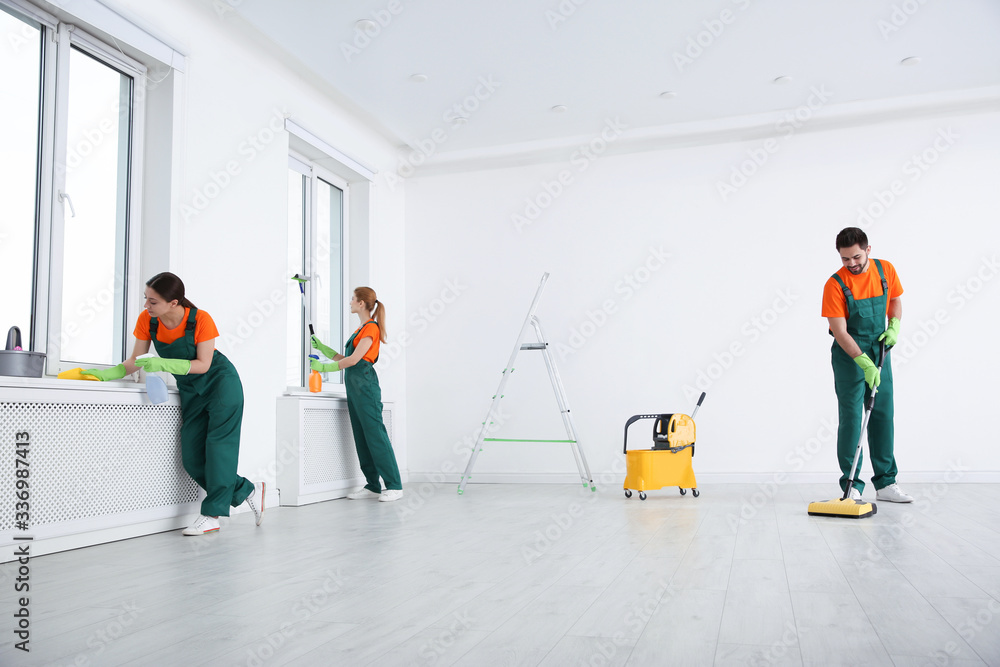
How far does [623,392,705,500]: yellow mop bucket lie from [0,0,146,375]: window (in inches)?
113

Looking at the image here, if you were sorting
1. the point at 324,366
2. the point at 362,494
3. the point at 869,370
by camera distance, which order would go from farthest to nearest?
the point at 362,494, the point at 324,366, the point at 869,370

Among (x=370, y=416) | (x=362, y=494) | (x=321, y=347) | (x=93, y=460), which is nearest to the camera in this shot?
(x=93, y=460)

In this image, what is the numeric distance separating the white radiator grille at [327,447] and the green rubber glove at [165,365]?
1.29 meters

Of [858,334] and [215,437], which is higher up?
[858,334]

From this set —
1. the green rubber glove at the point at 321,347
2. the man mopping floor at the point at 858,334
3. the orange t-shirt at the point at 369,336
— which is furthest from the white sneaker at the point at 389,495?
the man mopping floor at the point at 858,334

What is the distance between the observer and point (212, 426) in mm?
3414

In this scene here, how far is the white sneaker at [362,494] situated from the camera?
4777 mm

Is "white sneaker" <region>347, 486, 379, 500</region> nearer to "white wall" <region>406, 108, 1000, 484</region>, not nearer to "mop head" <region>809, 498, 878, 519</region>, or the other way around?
"white wall" <region>406, 108, 1000, 484</region>

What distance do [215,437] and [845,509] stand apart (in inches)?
114

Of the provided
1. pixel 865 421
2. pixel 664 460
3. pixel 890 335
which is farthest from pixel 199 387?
pixel 890 335

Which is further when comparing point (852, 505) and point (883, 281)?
point (883, 281)

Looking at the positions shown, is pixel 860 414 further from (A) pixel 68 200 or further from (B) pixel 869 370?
(A) pixel 68 200

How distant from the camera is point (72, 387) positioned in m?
2.95

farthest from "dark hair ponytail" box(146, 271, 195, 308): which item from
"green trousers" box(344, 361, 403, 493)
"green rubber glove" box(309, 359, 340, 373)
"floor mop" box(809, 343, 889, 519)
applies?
"floor mop" box(809, 343, 889, 519)
